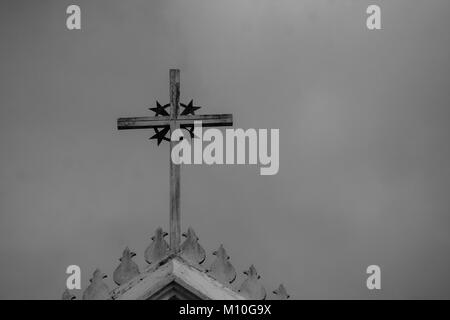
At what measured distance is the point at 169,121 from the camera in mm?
10656

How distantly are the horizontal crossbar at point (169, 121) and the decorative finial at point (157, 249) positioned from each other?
67.6 inches

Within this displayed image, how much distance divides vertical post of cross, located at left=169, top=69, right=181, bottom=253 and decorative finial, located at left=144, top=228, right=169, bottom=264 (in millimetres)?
102

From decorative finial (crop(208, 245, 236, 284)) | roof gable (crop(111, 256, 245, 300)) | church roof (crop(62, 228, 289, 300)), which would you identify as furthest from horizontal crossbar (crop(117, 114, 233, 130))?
roof gable (crop(111, 256, 245, 300))

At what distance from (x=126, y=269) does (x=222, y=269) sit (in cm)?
119

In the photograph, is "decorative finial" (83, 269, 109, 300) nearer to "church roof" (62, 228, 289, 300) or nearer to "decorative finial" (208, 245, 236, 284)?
"church roof" (62, 228, 289, 300)

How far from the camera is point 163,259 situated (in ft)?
31.3

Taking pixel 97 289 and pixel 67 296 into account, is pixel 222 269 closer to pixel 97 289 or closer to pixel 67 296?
pixel 97 289

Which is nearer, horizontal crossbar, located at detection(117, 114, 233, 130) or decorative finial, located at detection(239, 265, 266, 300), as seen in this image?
decorative finial, located at detection(239, 265, 266, 300)

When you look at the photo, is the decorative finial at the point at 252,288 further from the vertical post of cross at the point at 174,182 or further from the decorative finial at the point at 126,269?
the decorative finial at the point at 126,269

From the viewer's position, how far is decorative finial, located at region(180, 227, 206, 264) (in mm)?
9633
